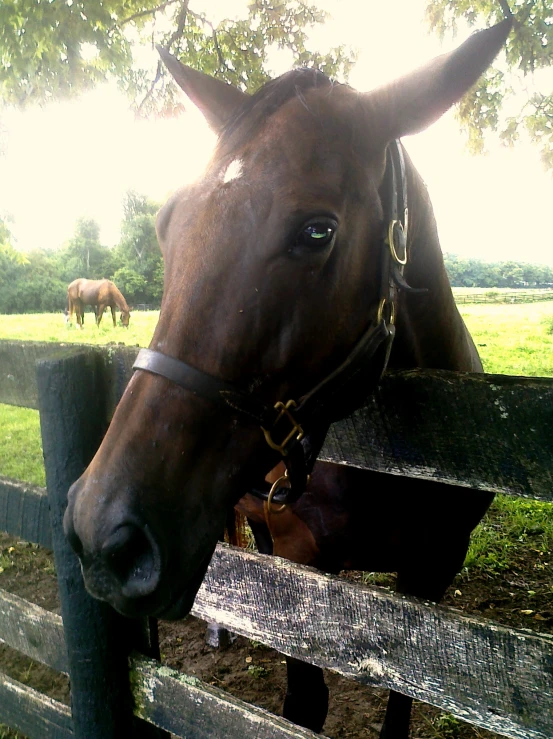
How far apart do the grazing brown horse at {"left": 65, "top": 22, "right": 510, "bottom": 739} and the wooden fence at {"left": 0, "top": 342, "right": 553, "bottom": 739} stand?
8.9 inches

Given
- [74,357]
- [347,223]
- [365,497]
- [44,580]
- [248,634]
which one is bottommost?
[44,580]

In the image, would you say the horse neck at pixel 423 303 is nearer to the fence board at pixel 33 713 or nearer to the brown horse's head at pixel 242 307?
the brown horse's head at pixel 242 307

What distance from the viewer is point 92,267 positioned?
38531 mm

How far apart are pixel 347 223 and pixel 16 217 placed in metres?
9.85

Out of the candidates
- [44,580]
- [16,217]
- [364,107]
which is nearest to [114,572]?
[364,107]

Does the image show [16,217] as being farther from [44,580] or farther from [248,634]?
[248,634]

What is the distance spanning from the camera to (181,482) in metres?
1.15

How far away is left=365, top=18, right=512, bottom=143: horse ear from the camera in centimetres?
134

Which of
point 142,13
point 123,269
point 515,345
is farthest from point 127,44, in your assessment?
point 123,269

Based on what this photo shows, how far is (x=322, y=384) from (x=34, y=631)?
1.56 m

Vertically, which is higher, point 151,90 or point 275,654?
point 151,90

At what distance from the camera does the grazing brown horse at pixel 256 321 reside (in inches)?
43.7

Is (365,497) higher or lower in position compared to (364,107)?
lower

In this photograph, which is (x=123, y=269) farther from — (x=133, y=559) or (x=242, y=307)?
(x=133, y=559)
